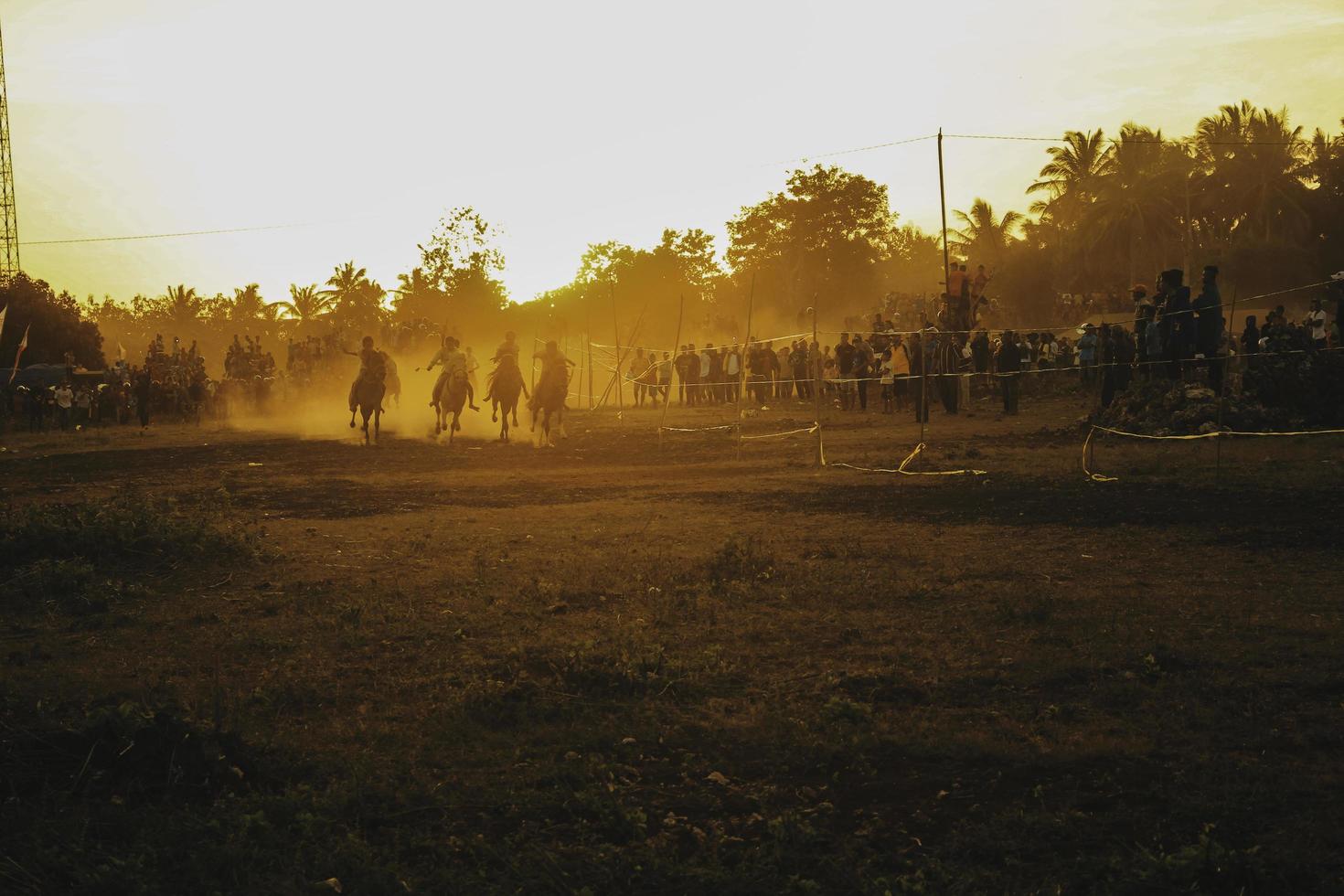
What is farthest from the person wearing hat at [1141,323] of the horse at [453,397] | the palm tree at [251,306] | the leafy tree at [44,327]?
the palm tree at [251,306]

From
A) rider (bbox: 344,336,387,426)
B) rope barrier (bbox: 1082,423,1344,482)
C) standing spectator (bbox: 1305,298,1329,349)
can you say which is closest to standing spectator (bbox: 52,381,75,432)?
rider (bbox: 344,336,387,426)

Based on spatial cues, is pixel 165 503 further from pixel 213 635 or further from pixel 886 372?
pixel 886 372

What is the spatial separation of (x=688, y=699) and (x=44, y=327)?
200 feet

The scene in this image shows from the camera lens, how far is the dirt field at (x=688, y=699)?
4.45m

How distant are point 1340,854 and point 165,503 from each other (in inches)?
465

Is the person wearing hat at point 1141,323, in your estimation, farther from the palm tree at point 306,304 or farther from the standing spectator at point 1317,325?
the palm tree at point 306,304

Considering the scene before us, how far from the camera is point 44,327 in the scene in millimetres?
58688

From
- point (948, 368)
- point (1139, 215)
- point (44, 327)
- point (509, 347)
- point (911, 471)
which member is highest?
point (1139, 215)

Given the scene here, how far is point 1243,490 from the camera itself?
42.7 feet

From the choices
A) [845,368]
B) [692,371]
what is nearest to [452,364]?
[845,368]

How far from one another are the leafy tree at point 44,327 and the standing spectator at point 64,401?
802 inches

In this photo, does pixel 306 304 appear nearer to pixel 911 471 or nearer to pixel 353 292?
pixel 353 292

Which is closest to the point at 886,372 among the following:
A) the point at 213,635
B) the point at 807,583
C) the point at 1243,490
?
the point at 1243,490

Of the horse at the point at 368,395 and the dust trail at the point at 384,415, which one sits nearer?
the horse at the point at 368,395
